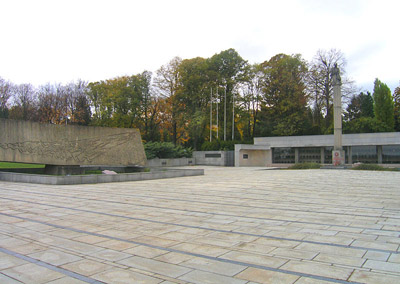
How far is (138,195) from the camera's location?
1175 centimetres

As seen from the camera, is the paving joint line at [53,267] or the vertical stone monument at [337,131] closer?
the paving joint line at [53,267]

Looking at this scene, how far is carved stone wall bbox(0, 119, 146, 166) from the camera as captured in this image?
17.0 m

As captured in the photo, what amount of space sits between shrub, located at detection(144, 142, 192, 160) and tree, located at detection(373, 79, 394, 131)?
29.2m

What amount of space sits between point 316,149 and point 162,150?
19.1 metres

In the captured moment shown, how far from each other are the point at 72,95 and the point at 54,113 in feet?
15.2

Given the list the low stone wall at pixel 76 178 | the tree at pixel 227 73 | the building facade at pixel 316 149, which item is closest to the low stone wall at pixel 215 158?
the building facade at pixel 316 149

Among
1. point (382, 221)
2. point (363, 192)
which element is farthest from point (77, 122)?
point (382, 221)

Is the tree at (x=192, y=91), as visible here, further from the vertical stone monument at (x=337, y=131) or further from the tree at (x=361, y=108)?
the tree at (x=361, y=108)

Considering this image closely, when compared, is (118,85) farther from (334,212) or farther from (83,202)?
(334,212)

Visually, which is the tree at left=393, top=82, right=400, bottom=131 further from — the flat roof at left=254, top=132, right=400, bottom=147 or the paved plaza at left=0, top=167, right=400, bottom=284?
the paved plaza at left=0, top=167, right=400, bottom=284

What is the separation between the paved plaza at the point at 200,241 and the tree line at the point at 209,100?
3239 centimetres

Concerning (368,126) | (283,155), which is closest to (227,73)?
(283,155)

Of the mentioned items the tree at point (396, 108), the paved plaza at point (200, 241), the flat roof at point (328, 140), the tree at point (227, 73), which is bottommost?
the paved plaza at point (200, 241)

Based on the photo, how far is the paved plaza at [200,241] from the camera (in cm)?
404
